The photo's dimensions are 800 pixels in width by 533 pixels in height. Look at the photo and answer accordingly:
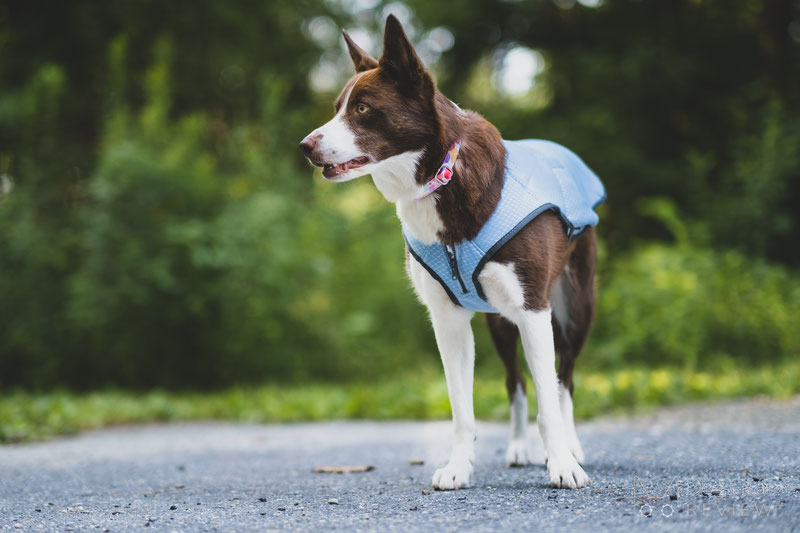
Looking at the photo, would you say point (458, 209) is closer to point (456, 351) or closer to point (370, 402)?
point (456, 351)

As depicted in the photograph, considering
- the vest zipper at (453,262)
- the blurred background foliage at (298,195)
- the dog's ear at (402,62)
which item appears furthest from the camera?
the blurred background foliage at (298,195)

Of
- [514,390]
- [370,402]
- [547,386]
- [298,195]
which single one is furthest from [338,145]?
[298,195]

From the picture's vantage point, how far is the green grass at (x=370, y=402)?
6477mm

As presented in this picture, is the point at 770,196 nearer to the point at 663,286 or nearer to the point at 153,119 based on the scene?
the point at 663,286

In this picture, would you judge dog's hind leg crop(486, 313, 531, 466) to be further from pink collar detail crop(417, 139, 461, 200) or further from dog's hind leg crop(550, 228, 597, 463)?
pink collar detail crop(417, 139, 461, 200)

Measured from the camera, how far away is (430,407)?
6906 mm

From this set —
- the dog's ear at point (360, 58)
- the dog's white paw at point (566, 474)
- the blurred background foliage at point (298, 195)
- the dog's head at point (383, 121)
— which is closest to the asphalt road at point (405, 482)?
the dog's white paw at point (566, 474)

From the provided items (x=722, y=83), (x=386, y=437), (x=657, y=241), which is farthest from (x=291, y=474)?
(x=722, y=83)

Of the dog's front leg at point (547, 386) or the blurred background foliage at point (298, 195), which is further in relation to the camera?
the blurred background foliage at point (298, 195)

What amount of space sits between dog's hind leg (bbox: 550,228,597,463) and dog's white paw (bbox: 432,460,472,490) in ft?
2.96

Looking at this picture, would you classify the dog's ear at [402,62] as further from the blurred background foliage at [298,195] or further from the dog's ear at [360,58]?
the blurred background foliage at [298,195]

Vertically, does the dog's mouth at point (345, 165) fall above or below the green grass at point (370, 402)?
above

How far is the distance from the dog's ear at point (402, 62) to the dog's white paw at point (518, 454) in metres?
1.96

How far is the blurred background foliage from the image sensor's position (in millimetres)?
8594
